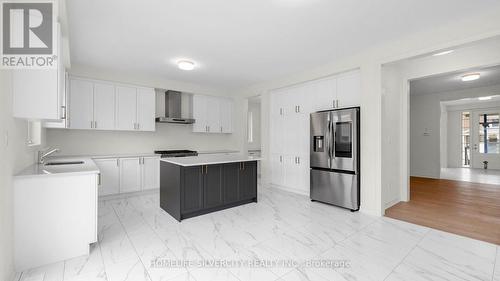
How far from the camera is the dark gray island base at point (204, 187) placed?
3244mm

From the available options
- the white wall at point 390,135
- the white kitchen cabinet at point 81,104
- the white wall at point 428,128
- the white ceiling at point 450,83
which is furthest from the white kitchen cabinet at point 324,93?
the white wall at point 428,128

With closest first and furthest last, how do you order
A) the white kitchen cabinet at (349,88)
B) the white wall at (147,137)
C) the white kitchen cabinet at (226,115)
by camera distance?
1. the white kitchen cabinet at (349,88)
2. the white wall at (147,137)
3. the white kitchen cabinet at (226,115)

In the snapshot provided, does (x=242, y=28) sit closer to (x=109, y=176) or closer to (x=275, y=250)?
(x=275, y=250)

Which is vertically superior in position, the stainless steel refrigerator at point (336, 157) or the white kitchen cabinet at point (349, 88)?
the white kitchen cabinet at point (349, 88)

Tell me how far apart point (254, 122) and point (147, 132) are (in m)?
3.69

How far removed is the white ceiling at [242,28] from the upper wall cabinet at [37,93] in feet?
2.78

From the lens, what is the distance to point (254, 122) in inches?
311

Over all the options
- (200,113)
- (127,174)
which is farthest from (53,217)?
→ (200,113)

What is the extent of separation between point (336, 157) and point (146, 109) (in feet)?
13.1

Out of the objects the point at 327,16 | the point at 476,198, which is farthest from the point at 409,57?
the point at 476,198

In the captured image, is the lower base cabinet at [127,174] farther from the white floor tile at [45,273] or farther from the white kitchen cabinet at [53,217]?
the white floor tile at [45,273]

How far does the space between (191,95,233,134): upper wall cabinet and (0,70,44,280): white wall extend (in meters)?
3.76

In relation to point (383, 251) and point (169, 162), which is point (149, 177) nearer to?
point (169, 162)

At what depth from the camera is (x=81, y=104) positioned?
4.24 meters
